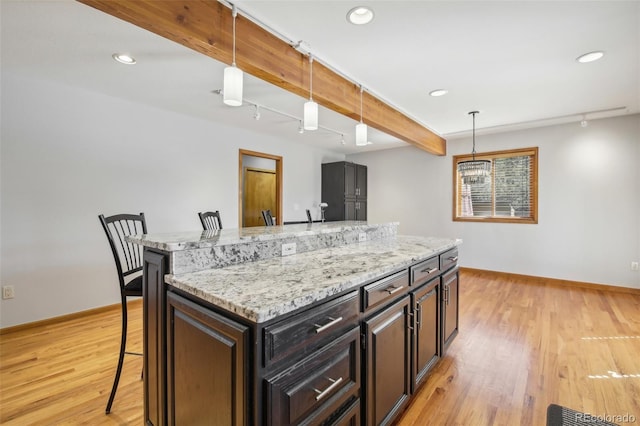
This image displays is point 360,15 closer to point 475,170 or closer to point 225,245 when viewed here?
point 225,245

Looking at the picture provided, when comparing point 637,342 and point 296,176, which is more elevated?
point 296,176

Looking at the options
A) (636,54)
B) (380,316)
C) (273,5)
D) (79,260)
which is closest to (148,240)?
(380,316)

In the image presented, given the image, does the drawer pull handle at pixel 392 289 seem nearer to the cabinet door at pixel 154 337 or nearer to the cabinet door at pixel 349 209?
A: the cabinet door at pixel 154 337

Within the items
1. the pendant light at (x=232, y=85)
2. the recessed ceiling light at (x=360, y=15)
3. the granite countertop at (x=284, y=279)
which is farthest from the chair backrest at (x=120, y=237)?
the recessed ceiling light at (x=360, y=15)

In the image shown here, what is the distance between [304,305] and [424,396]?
1.45 metres

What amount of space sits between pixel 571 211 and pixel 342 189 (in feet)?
12.2

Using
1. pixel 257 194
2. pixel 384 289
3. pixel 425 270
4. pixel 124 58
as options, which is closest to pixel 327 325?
pixel 384 289

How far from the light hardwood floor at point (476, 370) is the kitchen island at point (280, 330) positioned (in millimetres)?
380

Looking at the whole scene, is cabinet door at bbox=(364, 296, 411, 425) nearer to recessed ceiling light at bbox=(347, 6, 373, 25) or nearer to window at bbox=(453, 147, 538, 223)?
recessed ceiling light at bbox=(347, 6, 373, 25)

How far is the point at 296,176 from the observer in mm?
5660

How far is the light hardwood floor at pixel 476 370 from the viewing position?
171 cm

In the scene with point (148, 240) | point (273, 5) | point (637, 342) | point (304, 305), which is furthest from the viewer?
point (637, 342)

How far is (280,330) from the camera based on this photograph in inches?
35.5

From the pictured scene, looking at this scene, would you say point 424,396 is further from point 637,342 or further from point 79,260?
point 79,260
